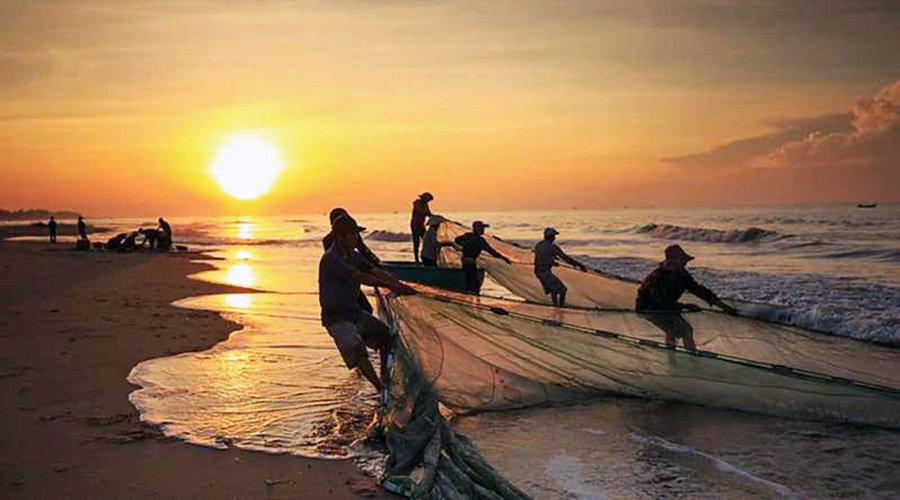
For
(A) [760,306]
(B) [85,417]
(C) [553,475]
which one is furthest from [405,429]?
(A) [760,306]

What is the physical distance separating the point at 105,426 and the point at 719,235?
4395 centimetres

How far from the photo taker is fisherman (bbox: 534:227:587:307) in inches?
451

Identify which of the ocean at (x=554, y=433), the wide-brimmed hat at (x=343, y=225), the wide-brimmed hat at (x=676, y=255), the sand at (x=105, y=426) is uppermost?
the wide-brimmed hat at (x=343, y=225)

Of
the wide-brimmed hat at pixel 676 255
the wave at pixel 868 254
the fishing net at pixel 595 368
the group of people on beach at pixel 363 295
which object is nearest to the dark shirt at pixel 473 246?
the group of people on beach at pixel 363 295

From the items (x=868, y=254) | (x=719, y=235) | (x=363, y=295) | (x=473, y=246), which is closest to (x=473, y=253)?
(x=473, y=246)

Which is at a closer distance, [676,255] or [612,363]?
[612,363]

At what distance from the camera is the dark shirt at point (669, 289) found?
7641mm

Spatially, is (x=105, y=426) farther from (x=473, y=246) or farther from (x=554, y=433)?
(x=473, y=246)

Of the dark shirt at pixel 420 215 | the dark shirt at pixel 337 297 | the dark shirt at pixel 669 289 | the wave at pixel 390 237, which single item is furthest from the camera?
the wave at pixel 390 237

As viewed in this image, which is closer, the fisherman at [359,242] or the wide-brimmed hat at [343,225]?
the wide-brimmed hat at [343,225]

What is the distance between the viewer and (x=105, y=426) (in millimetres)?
5617

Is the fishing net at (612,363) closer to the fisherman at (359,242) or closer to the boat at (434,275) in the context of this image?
the fisherman at (359,242)

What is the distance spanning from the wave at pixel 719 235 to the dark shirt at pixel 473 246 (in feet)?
108

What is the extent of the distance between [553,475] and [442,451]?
1.01 metres
